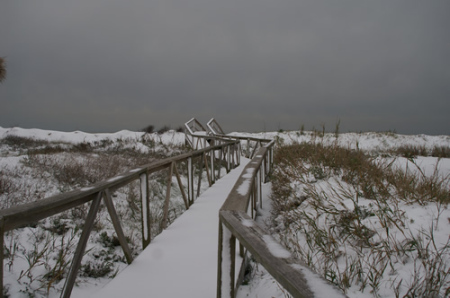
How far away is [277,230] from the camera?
12.1 ft

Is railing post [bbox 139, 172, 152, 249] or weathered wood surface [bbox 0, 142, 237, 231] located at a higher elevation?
weathered wood surface [bbox 0, 142, 237, 231]

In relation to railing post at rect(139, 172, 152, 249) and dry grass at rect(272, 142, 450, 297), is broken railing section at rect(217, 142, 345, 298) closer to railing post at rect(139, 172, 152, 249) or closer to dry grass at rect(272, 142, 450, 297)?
dry grass at rect(272, 142, 450, 297)

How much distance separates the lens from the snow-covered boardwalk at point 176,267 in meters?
2.19

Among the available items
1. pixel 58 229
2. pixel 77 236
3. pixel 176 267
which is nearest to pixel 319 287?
pixel 176 267

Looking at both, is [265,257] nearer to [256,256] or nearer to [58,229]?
[256,256]

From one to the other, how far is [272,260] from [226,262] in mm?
754

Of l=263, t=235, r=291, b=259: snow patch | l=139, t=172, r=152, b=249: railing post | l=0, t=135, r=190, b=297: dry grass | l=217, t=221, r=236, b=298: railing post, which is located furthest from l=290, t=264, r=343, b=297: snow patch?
l=139, t=172, r=152, b=249: railing post

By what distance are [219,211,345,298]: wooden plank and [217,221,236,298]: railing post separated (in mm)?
168

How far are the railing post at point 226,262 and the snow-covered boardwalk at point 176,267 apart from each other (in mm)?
519

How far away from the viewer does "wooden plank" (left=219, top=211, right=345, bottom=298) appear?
31.4 inches

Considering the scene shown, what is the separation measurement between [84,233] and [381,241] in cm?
274

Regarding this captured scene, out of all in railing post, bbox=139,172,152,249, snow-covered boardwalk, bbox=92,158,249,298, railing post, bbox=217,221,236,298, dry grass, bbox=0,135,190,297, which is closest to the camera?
railing post, bbox=217,221,236,298

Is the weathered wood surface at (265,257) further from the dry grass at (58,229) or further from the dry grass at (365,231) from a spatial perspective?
the dry grass at (58,229)

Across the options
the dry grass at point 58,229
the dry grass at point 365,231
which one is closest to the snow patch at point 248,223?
the dry grass at point 365,231
